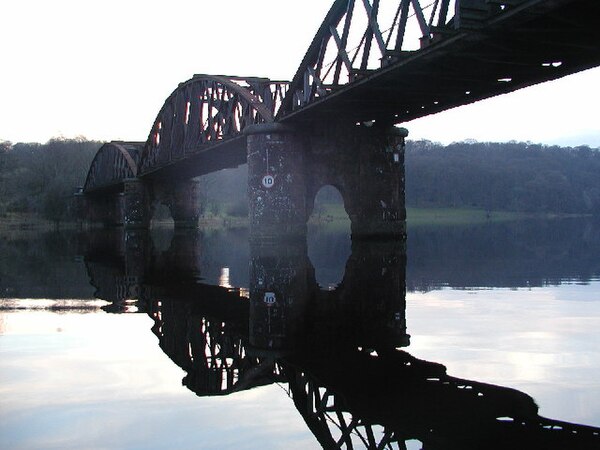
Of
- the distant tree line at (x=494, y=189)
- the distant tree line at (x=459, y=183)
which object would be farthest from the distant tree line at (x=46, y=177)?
the distant tree line at (x=494, y=189)

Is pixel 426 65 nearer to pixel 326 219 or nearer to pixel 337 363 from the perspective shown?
pixel 337 363

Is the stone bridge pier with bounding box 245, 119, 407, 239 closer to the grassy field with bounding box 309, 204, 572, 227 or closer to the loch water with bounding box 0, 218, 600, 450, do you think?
the loch water with bounding box 0, 218, 600, 450

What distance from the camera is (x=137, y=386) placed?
9.33 metres

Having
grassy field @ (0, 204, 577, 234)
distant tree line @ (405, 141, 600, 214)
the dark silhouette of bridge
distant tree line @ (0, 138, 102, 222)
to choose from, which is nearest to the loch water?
the dark silhouette of bridge

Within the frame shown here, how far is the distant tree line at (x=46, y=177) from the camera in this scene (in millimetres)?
105000

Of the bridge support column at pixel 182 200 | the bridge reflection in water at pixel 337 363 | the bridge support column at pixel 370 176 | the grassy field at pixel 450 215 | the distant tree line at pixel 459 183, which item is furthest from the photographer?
the grassy field at pixel 450 215

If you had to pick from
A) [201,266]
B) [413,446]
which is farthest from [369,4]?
[413,446]

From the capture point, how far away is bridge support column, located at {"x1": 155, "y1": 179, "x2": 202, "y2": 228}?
7844 cm

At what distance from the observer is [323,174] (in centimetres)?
3703

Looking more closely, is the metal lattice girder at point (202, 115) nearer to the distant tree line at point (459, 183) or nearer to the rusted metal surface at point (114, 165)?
the rusted metal surface at point (114, 165)

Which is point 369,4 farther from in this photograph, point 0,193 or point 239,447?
point 0,193

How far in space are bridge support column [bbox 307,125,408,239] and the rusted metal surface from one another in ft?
141

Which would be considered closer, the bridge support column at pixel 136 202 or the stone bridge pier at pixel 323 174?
the stone bridge pier at pixel 323 174

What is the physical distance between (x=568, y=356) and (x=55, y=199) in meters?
103
